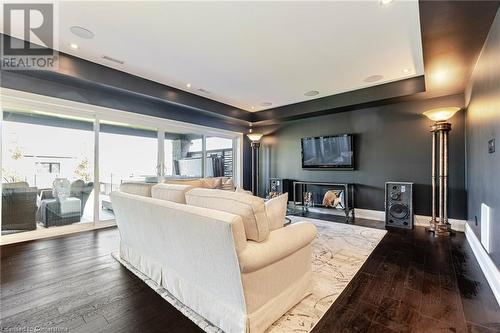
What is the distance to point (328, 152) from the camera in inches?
208

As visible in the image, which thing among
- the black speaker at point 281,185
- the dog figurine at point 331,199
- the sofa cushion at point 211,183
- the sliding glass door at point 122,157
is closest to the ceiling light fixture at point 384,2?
the sofa cushion at point 211,183

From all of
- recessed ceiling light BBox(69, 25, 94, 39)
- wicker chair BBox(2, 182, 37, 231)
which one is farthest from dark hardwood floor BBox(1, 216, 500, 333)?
recessed ceiling light BBox(69, 25, 94, 39)

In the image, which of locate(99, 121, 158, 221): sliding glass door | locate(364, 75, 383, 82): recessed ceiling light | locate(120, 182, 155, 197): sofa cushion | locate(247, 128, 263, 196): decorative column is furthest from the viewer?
locate(247, 128, 263, 196): decorative column

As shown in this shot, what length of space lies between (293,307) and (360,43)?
9.76ft

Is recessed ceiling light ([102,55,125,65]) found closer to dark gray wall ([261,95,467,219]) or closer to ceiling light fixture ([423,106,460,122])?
dark gray wall ([261,95,467,219])

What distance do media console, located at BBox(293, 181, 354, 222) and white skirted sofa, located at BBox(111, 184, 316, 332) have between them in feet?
10.8

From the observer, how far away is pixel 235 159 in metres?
6.50

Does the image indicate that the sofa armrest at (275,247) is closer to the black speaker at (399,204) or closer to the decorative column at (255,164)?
the black speaker at (399,204)

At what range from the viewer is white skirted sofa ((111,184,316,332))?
53.2 inches

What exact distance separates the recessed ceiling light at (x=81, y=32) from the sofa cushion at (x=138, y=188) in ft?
5.90

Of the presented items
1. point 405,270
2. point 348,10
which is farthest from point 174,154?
point 405,270

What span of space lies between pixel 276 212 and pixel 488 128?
243 centimetres

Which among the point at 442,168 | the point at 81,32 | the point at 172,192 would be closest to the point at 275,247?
the point at 172,192

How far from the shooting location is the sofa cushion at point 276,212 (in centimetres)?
171
